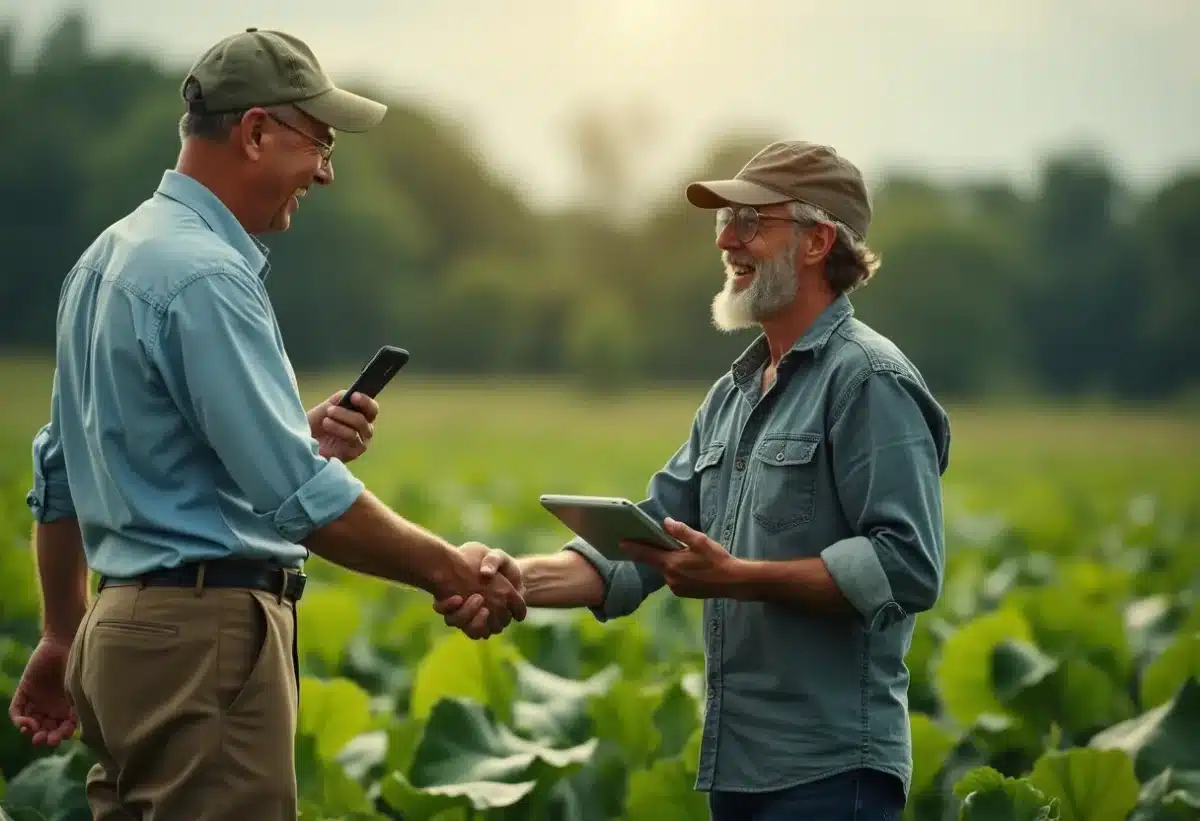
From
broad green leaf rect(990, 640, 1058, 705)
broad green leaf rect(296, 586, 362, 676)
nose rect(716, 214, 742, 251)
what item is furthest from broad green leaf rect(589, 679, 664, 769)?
nose rect(716, 214, 742, 251)

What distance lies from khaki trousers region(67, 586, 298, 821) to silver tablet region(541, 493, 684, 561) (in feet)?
2.55

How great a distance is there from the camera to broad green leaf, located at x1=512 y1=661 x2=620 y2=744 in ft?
20.8

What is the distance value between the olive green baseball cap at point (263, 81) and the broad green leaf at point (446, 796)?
2266 mm

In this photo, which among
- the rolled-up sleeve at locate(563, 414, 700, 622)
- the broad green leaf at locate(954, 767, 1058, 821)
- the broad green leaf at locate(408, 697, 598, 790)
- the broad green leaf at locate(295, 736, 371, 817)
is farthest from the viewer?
the broad green leaf at locate(295, 736, 371, 817)

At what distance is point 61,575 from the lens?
4.32 metres

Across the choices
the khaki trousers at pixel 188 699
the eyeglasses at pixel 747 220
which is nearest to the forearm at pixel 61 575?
the khaki trousers at pixel 188 699

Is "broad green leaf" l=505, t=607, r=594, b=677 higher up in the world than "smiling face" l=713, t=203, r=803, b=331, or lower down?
lower down

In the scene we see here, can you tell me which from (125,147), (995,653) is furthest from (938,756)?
(125,147)

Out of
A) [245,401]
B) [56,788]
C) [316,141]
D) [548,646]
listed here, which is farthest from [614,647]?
[245,401]

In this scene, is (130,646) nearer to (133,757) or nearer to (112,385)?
(133,757)

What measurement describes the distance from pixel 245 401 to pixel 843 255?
1.61 meters

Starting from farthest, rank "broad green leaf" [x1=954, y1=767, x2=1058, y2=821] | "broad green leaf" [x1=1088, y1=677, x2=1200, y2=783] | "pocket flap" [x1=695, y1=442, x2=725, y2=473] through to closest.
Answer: "broad green leaf" [x1=1088, y1=677, x2=1200, y2=783] → "broad green leaf" [x1=954, y1=767, x2=1058, y2=821] → "pocket flap" [x1=695, y1=442, x2=725, y2=473]

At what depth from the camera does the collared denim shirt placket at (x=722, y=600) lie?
4.20 metres

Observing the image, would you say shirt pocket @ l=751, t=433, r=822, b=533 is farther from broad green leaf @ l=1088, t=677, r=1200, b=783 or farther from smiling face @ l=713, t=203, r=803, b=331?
broad green leaf @ l=1088, t=677, r=1200, b=783
